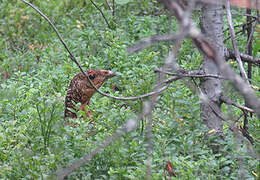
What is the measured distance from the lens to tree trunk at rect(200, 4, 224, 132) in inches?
131

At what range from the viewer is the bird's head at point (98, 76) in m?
4.61

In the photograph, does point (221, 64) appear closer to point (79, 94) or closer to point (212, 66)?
point (212, 66)

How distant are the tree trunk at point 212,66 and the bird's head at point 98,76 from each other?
4.58 feet

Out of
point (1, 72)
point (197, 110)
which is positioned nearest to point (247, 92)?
point (197, 110)

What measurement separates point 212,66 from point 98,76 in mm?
1551

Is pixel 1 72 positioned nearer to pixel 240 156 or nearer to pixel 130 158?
pixel 130 158

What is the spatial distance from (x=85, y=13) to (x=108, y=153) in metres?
4.72

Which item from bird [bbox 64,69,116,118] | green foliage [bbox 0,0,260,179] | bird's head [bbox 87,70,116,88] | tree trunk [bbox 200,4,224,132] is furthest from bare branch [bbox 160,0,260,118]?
bird's head [bbox 87,70,116,88]

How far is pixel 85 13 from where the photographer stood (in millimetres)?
7484

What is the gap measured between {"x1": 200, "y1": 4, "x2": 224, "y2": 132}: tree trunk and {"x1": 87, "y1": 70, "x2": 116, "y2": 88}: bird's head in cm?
140

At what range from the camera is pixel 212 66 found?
3.45 meters

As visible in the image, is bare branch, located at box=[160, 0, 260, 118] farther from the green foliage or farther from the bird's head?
the bird's head

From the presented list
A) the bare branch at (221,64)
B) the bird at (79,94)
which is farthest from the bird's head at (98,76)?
the bare branch at (221,64)

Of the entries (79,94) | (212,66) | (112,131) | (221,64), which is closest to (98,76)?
(79,94)
